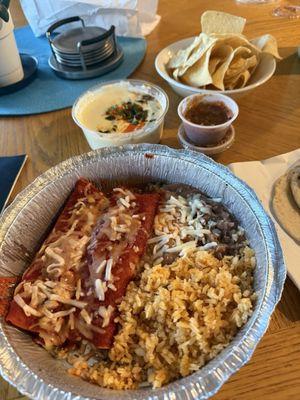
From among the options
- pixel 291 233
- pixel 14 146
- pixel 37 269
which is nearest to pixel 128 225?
pixel 37 269

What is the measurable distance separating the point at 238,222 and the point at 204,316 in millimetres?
269

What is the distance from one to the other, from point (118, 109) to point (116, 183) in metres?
0.29

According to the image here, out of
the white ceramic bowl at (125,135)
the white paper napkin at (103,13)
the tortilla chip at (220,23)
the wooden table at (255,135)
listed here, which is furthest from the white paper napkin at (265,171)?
the white paper napkin at (103,13)

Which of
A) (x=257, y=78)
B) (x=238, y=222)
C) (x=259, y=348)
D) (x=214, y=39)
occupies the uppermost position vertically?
(x=214, y=39)

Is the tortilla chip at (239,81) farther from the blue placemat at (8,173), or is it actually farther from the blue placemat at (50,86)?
the blue placemat at (8,173)

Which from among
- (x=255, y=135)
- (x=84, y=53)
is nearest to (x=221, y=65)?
(x=255, y=135)

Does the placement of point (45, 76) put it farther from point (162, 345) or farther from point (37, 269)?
point (162, 345)

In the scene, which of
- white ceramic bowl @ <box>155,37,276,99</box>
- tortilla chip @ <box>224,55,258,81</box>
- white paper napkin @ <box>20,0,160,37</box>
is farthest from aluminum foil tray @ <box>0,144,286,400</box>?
white paper napkin @ <box>20,0,160,37</box>

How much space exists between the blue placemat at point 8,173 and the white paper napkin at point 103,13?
0.82 m

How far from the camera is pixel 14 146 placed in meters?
1.35

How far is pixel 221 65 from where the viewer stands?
1.32m

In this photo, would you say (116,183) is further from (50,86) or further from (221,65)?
(50,86)

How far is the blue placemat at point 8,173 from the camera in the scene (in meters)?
1.15

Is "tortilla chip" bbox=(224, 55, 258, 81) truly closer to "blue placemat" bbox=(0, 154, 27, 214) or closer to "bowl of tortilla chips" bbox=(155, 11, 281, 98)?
"bowl of tortilla chips" bbox=(155, 11, 281, 98)
